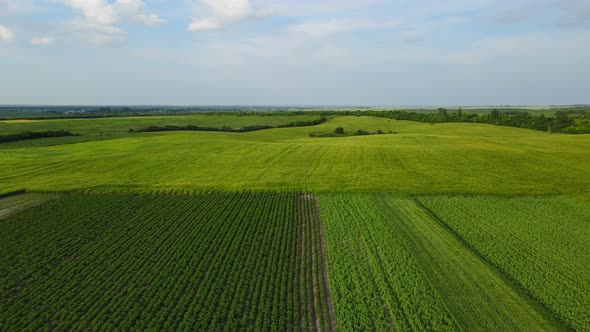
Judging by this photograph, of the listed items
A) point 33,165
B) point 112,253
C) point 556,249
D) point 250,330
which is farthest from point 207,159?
point 556,249

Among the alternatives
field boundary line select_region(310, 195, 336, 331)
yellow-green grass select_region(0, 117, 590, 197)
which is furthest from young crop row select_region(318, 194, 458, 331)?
yellow-green grass select_region(0, 117, 590, 197)

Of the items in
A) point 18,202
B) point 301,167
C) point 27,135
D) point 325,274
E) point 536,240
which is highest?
point 27,135

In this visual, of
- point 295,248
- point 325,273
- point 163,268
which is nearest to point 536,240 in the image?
point 325,273

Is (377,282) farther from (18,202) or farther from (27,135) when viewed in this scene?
(27,135)

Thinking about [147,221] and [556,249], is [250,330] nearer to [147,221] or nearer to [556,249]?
[147,221]

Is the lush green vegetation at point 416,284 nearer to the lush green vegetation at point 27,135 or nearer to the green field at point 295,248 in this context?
the green field at point 295,248

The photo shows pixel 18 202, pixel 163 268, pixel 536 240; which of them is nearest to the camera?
pixel 163 268
